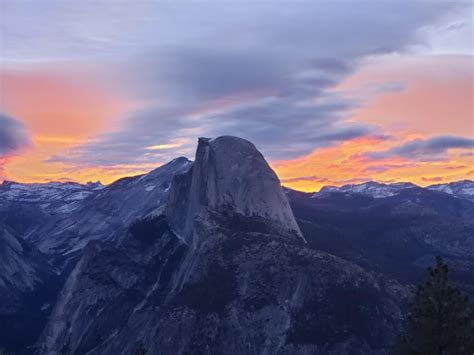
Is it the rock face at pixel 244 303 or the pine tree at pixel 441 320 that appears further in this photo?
the rock face at pixel 244 303

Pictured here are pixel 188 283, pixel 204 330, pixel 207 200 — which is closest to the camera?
pixel 204 330

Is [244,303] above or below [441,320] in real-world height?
below

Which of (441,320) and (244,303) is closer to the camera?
(441,320)

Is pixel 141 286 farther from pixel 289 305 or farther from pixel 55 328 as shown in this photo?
pixel 289 305

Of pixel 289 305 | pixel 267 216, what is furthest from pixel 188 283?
pixel 267 216
